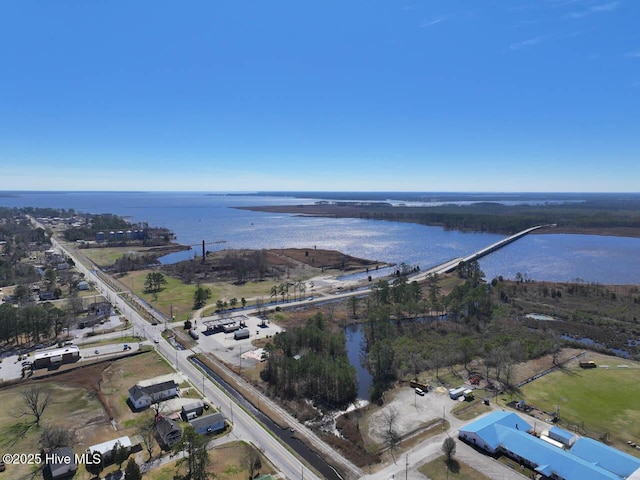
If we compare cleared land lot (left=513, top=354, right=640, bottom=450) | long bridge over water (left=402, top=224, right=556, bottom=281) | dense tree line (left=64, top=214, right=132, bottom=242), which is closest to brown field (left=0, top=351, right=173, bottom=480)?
cleared land lot (left=513, top=354, right=640, bottom=450)

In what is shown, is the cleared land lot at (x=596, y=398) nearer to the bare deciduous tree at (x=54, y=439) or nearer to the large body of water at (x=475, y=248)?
the bare deciduous tree at (x=54, y=439)

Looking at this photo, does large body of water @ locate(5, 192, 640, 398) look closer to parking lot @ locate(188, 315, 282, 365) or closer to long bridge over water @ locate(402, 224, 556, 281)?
long bridge over water @ locate(402, 224, 556, 281)

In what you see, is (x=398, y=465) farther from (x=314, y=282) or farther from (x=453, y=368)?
(x=314, y=282)

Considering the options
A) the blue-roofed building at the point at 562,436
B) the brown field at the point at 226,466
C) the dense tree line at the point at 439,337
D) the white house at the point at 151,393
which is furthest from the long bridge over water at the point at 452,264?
the brown field at the point at 226,466

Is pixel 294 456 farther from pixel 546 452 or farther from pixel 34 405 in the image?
pixel 34 405

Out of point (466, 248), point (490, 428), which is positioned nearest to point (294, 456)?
point (490, 428)

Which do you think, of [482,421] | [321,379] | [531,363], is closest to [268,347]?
[321,379]
